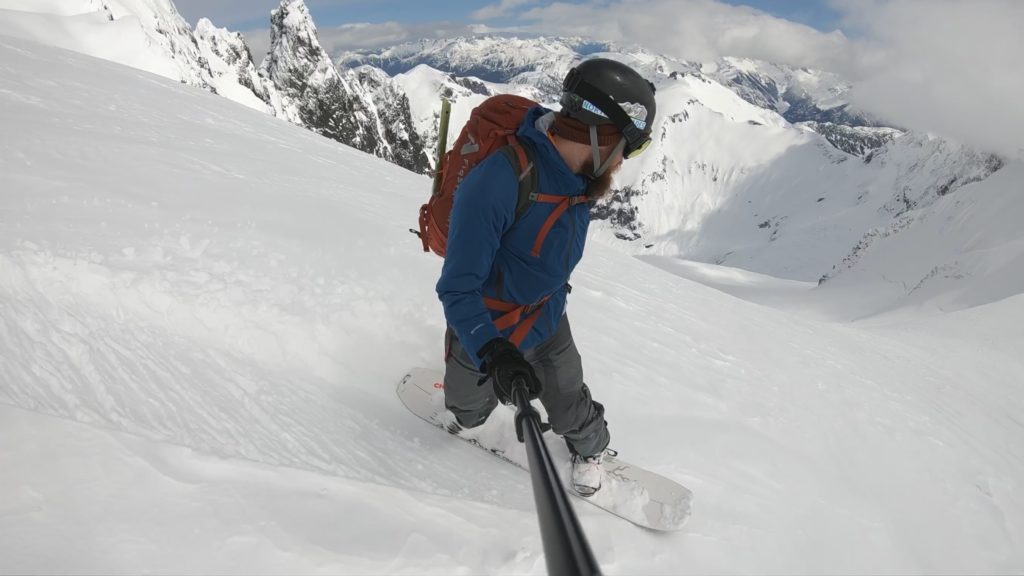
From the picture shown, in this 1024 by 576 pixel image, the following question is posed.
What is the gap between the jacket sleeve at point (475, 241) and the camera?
238 centimetres

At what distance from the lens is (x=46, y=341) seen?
9.59 ft

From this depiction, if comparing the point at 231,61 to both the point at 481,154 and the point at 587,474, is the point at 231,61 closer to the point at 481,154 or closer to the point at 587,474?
the point at 481,154

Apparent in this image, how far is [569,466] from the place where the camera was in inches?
146

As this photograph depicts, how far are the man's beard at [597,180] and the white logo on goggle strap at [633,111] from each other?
21cm

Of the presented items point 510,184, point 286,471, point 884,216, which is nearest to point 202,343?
point 286,471

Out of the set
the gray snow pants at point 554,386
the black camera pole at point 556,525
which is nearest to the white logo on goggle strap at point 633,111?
the gray snow pants at point 554,386

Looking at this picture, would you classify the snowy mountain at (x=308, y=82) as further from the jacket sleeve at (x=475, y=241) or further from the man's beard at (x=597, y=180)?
the jacket sleeve at (x=475, y=241)

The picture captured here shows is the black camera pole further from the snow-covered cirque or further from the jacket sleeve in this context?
the snow-covered cirque

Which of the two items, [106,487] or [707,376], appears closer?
[106,487]

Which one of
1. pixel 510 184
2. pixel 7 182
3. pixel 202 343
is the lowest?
pixel 202 343

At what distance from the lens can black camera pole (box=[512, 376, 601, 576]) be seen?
40.7 inches

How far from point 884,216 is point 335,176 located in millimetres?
217672

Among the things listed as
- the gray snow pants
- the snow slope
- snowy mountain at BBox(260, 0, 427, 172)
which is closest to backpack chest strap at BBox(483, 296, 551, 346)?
the gray snow pants

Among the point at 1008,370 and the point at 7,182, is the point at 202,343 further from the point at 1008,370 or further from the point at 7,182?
the point at 1008,370
